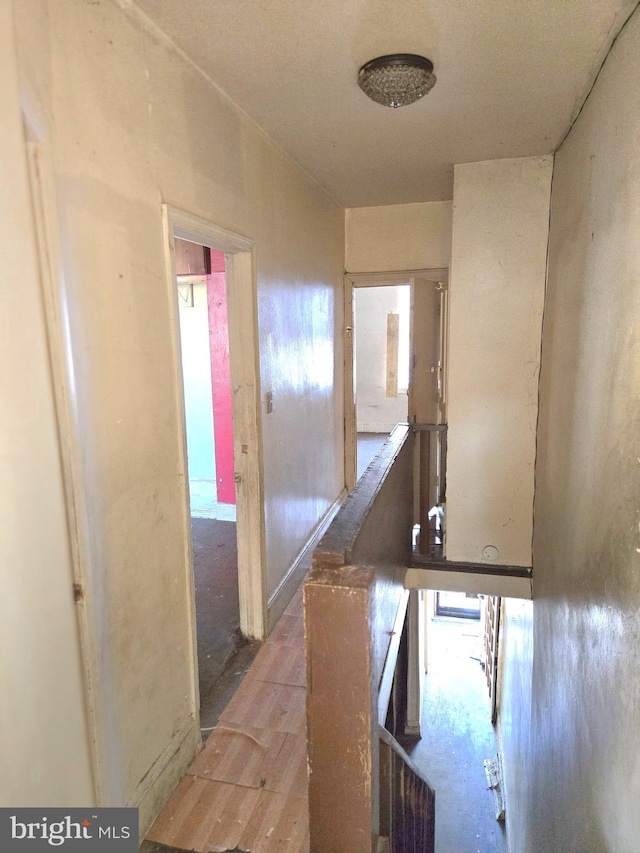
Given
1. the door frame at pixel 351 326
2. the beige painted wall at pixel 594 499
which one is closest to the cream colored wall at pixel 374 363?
the door frame at pixel 351 326

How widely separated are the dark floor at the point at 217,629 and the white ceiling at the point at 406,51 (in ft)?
8.56

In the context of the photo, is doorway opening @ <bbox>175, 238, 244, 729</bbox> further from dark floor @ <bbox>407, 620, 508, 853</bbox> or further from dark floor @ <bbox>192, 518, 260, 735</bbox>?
dark floor @ <bbox>407, 620, 508, 853</bbox>

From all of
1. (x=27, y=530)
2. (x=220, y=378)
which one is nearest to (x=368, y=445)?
(x=220, y=378)

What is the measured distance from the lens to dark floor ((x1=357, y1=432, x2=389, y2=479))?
270 inches

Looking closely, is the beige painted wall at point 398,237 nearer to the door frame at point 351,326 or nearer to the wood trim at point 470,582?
the door frame at point 351,326

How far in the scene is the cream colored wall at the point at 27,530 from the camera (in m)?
0.93

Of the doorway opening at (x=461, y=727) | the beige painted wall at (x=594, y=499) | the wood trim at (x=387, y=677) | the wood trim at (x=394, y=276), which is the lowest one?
the doorway opening at (x=461, y=727)

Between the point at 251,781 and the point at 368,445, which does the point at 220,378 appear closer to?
the point at 251,781

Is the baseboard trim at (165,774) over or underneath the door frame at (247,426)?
underneath

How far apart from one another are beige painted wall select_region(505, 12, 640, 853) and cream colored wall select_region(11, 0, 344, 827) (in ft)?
4.47

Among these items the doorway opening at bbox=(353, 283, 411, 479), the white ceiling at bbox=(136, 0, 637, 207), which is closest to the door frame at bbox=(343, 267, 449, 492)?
the white ceiling at bbox=(136, 0, 637, 207)

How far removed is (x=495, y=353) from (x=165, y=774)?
8.81ft

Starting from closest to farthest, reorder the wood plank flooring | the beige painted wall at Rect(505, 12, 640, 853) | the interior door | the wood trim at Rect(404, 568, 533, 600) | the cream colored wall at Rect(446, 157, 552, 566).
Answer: the beige painted wall at Rect(505, 12, 640, 853) < the wood plank flooring < the cream colored wall at Rect(446, 157, 552, 566) < the wood trim at Rect(404, 568, 533, 600) < the interior door

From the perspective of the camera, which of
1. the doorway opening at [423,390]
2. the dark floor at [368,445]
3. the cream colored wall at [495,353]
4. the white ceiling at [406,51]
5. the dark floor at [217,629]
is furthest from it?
the dark floor at [368,445]
